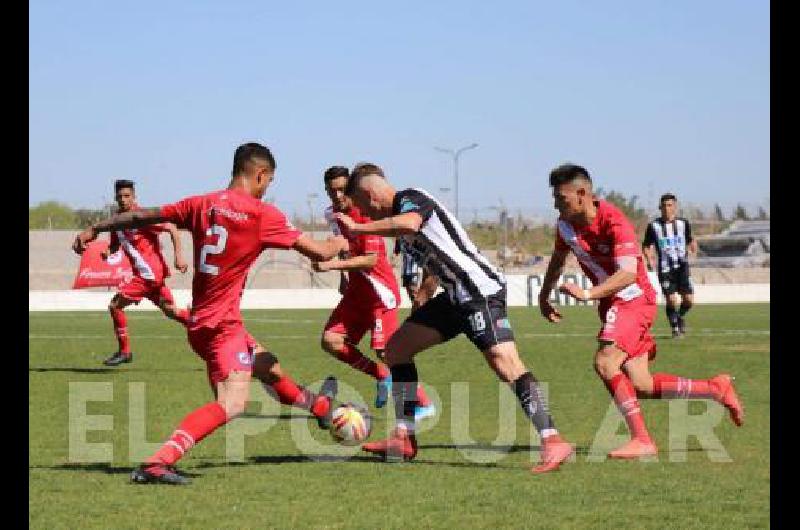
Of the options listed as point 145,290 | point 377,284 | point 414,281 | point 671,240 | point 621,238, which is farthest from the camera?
point 671,240

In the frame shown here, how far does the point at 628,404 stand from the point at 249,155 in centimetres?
347

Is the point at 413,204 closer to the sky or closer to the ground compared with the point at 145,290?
closer to the sky

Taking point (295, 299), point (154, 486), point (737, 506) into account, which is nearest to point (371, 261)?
point (154, 486)

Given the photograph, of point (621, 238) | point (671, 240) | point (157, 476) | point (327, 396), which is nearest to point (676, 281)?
point (671, 240)

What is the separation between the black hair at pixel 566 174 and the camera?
35.8 ft

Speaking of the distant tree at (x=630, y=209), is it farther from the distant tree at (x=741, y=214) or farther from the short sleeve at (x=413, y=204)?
the short sleeve at (x=413, y=204)

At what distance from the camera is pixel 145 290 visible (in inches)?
781

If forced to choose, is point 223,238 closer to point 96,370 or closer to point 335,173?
point 335,173

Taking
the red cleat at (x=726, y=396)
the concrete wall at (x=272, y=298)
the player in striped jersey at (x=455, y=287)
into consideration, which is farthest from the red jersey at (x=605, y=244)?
the concrete wall at (x=272, y=298)

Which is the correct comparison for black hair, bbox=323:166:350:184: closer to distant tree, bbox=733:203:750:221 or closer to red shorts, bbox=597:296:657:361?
red shorts, bbox=597:296:657:361

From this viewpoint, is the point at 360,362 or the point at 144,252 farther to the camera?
the point at 144,252

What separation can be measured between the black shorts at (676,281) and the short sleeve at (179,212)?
701 inches

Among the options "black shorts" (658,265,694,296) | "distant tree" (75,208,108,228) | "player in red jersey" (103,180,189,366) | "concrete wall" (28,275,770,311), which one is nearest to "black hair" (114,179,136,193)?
"player in red jersey" (103,180,189,366)
